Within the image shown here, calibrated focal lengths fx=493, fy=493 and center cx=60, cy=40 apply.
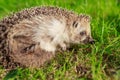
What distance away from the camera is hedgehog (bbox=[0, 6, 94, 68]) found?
6.23 meters

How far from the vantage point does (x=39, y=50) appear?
6.35 metres

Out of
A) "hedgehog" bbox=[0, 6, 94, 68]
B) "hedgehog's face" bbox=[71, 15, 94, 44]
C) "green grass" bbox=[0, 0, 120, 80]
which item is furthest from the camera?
"hedgehog's face" bbox=[71, 15, 94, 44]

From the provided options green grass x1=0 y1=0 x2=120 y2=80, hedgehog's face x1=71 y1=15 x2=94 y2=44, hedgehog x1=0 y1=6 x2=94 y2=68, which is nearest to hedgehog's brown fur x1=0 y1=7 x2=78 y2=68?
hedgehog x1=0 y1=6 x2=94 y2=68

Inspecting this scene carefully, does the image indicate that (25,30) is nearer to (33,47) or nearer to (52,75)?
(33,47)

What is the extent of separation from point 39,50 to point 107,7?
2573mm

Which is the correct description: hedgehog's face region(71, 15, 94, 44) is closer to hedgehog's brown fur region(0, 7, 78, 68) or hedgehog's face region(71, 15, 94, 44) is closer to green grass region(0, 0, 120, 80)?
green grass region(0, 0, 120, 80)

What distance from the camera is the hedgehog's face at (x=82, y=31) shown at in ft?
22.2

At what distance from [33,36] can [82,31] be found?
0.84 m

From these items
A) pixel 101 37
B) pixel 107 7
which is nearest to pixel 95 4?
pixel 107 7

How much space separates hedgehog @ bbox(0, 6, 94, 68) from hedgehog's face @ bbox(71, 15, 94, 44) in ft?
0.54

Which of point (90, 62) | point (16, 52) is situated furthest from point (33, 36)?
point (90, 62)

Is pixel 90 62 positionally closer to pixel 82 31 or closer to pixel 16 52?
pixel 82 31

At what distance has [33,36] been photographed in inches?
247

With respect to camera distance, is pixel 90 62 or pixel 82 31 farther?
pixel 82 31
